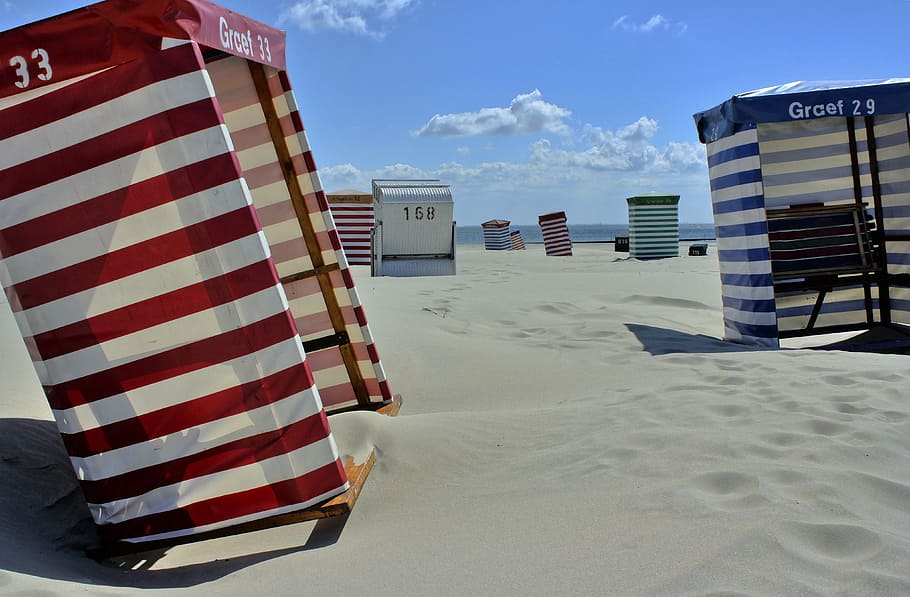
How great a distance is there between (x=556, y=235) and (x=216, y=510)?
23.4m

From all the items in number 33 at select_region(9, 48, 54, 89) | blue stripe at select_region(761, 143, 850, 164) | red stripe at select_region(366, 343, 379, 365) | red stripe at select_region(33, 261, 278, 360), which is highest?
number 33 at select_region(9, 48, 54, 89)

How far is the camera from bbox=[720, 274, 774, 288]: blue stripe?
19.8 feet

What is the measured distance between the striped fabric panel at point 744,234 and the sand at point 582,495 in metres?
1.06

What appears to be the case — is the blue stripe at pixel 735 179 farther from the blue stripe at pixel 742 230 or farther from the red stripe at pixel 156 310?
the red stripe at pixel 156 310

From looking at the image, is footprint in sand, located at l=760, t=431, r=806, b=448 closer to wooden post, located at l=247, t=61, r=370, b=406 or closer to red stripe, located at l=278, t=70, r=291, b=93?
wooden post, located at l=247, t=61, r=370, b=406

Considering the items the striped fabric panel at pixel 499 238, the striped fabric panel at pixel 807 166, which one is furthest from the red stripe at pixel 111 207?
the striped fabric panel at pixel 499 238

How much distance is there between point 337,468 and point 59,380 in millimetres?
1077

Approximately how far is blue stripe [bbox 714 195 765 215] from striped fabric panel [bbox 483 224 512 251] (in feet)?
91.5

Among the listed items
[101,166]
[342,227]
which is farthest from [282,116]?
[342,227]

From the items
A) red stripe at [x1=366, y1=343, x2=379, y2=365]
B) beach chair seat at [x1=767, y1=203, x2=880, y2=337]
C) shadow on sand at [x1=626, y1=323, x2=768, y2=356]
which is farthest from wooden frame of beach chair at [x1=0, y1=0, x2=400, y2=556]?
beach chair seat at [x1=767, y1=203, x2=880, y2=337]

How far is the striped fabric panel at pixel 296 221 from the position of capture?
4059 millimetres

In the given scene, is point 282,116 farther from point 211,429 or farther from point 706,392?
point 706,392

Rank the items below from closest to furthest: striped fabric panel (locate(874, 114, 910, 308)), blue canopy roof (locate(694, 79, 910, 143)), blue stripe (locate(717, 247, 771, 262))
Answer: blue canopy roof (locate(694, 79, 910, 143))
blue stripe (locate(717, 247, 771, 262))
striped fabric panel (locate(874, 114, 910, 308))

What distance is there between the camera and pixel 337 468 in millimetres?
2779
